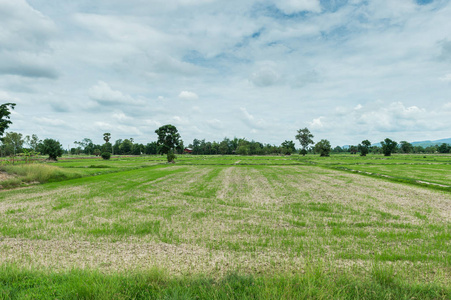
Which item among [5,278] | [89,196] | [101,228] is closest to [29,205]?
[89,196]

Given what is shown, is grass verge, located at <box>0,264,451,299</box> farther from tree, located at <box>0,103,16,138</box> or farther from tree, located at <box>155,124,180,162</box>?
tree, located at <box>155,124,180,162</box>

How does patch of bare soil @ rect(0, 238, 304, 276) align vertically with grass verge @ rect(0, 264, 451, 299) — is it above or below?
below

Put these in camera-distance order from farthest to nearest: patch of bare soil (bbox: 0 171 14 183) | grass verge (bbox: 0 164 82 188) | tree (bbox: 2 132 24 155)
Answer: tree (bbox: 2 132 24 155)
grass verge (bbox: 0 164 82 188)
patch of bare soil (bbox: 0 171 14 183)

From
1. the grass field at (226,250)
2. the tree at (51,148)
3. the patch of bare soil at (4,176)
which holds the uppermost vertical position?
the tree at (51,148)

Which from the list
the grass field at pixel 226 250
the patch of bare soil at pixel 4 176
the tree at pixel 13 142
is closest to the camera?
the grass field at pixel 226 250

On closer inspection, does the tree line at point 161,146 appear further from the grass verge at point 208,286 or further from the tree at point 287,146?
the grass verge at point 208,286

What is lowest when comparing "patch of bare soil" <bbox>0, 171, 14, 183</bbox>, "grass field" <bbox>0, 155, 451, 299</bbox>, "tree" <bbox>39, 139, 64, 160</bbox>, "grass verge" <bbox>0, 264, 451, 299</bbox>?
"grass field" <bbox>0, 155, 451, 299</bbox>

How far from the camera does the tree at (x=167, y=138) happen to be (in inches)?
2876

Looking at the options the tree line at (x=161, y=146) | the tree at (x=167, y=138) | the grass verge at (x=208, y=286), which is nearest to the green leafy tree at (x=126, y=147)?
the tree line at (x=161, y=146)

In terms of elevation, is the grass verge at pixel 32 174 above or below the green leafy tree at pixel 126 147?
below

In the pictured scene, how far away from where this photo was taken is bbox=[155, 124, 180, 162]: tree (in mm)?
73062

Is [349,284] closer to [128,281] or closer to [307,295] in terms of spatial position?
[307,295]

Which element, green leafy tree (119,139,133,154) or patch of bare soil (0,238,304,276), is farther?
green leafy tree (119,139,133,154)

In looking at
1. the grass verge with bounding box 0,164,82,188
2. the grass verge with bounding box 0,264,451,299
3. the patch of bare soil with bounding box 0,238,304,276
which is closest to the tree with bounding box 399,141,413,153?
the grass verge with bounding box 0,164,82,188
